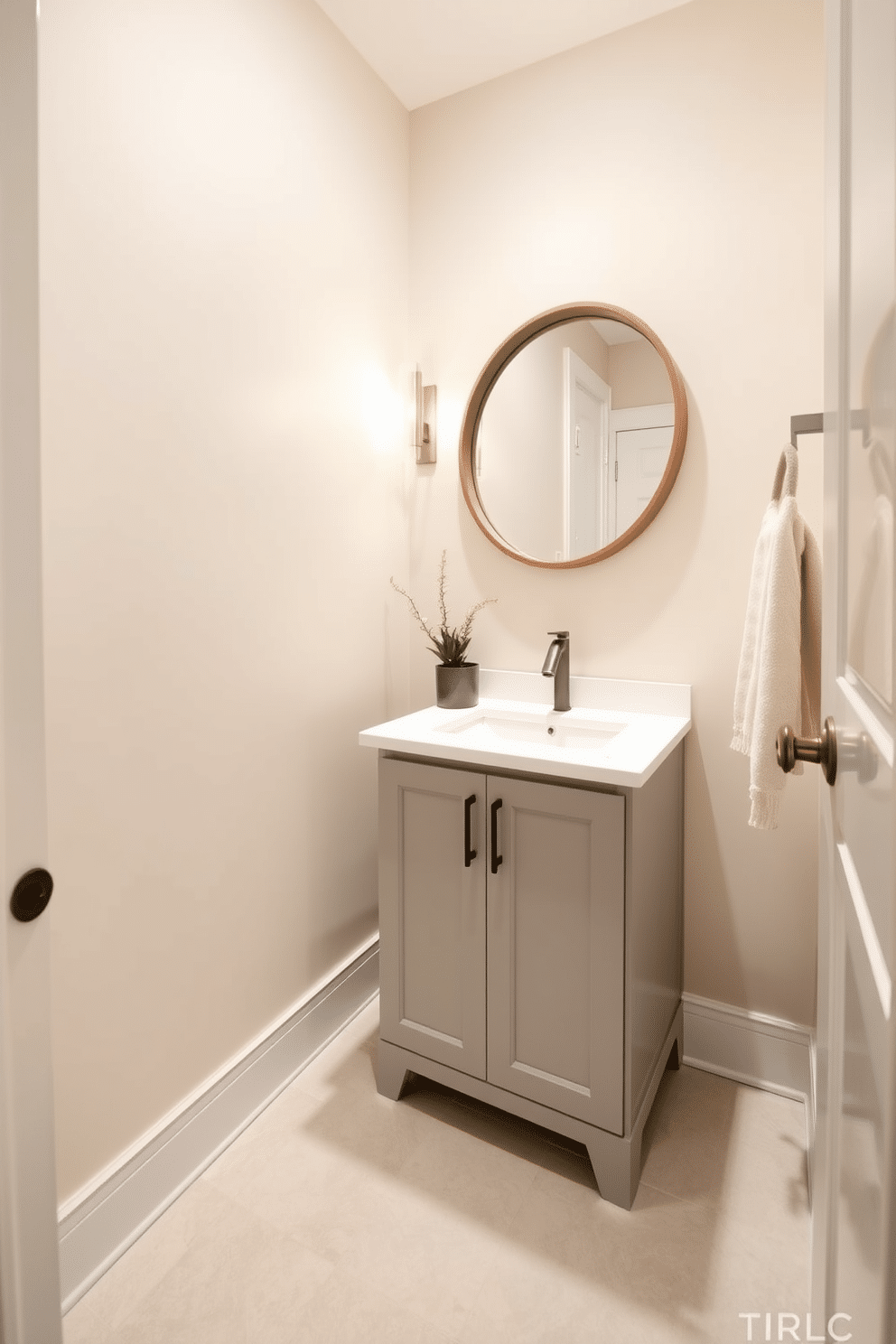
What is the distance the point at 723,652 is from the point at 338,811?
3.48 ft

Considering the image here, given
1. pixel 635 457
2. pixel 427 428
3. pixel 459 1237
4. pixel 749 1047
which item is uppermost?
pixel 427 428

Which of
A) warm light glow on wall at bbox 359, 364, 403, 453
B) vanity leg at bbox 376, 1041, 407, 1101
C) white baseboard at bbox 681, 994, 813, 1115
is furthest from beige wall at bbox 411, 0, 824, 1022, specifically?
vanity leg at bbox 376, 1041, 407, 1101

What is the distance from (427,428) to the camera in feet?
6.68

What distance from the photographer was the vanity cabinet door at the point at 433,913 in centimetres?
147

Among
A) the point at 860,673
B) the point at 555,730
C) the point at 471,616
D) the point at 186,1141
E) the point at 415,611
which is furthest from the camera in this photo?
the point at 415,611

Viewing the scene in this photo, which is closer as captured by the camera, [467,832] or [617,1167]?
[617,1167]

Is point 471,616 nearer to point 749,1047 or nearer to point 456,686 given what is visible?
point 456,686

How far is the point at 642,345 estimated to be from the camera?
1.72 metres

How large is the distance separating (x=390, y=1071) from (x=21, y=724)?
133 centimetres

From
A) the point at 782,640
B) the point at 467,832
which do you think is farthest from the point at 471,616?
the point at 782,640

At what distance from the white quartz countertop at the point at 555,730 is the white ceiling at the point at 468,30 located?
162cm

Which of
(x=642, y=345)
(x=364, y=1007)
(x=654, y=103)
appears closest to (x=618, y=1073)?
(x=364, y=1007)

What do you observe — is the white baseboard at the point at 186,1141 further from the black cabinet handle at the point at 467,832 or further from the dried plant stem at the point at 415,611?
the dried plant stem at the point at 415,611

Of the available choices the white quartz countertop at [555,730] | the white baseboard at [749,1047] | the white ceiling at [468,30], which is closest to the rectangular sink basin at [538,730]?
the white quartz countertop at [555,730]
